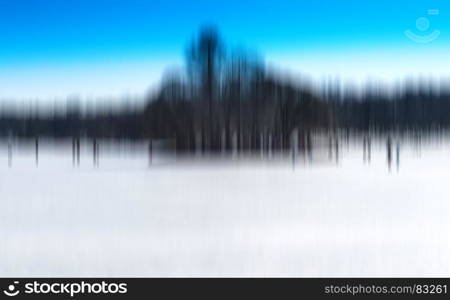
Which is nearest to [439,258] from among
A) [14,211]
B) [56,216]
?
[56,216]

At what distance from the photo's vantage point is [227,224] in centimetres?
467

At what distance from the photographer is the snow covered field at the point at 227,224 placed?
138 inches

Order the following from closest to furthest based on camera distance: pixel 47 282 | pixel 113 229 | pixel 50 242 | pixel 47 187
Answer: pixel 47 282 < pixel 50 242 < pixel 113 229 < pixel 47 187

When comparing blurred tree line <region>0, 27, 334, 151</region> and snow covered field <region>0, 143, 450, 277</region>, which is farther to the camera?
blurred tree line <region>0, 27, 334, 151</region>

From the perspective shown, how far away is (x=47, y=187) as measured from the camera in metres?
6.90

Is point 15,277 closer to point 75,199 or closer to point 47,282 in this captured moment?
point 47,282

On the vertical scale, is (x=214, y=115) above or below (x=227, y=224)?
above

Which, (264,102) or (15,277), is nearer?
(15,277)

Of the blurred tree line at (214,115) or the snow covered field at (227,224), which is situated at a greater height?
the blurred tree line at (214,115)

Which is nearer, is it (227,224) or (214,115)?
(227,224)

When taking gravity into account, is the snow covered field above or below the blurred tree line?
below

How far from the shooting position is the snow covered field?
3500mm

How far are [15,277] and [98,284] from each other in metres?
0.55

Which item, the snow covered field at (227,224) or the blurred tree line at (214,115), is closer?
the snow covered field at (227,224)
